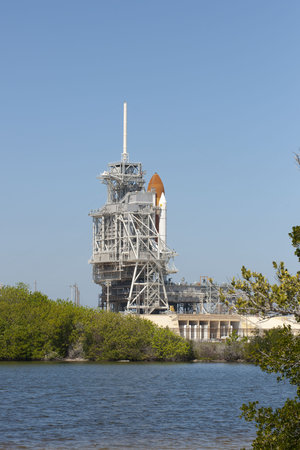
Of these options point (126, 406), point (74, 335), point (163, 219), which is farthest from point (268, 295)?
point (163, 219)

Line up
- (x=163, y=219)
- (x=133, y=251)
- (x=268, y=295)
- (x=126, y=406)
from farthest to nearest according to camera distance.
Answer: (x=163, y=219)
(x=133, y=251)
(x=126, y=406)
(x=268, y=295)

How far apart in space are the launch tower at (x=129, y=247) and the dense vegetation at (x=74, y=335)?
22.0m

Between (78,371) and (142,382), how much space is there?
14.0m

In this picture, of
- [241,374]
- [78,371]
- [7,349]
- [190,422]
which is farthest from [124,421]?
[7,349]

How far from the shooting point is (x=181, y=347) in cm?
10162

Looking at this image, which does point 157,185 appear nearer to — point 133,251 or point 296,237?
point 133,251

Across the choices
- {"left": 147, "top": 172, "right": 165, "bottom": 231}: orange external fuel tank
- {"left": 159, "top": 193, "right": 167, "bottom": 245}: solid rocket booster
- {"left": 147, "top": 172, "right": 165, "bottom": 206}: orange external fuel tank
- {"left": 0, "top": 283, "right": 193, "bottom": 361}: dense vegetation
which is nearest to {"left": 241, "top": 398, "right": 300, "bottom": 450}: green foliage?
{"left": 0, "top": 283, "right": 193, "bottom": 361}: dense vegetation

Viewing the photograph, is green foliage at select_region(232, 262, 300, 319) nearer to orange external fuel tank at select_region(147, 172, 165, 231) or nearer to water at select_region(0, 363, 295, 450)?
water at select_region(0, 363, 295, 450)

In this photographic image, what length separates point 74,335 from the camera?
9888cm

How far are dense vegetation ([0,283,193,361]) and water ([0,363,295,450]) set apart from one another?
11643 millimetres

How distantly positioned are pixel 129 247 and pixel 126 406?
7709cm

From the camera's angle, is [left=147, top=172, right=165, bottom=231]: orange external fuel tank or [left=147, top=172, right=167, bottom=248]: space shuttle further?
[left=147, top=172, right=165, bottom=231]: orange external fuel tank

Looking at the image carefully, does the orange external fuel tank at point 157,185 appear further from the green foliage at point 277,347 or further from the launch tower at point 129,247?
the green foliage at point 277,347

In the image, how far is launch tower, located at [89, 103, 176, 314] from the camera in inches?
4906
